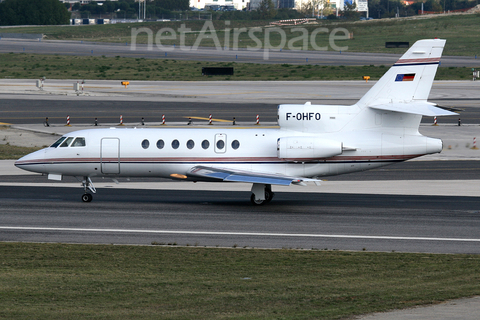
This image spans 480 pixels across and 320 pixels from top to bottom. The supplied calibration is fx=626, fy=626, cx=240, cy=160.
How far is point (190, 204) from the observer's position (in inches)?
1068

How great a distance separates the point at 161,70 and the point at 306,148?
69.1 m

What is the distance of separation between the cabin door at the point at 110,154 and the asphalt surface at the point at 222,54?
7677 centimetres

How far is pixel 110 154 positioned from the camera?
27094 millimetres

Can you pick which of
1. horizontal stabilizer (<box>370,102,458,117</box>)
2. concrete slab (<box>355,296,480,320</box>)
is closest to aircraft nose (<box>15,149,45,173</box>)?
horizontal stabilizer (<box>370,102,458,117</box>)

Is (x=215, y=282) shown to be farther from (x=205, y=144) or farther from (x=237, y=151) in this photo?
(x=205, y=144)

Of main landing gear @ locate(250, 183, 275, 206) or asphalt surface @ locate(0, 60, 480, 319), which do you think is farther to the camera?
main landing gear @ locate(250, 183, 275, 206)

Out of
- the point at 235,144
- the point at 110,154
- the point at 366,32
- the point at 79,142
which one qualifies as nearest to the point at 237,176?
the point at 235,144

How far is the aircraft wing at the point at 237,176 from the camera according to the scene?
979 inches

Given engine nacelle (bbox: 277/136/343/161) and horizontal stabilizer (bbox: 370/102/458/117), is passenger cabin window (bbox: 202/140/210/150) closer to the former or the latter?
engine nacelle (bbox: 277/136/343/161)

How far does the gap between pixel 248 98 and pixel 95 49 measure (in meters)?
66.9

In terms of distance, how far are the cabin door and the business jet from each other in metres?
0.04

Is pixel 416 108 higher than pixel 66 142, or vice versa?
pixel 416 108

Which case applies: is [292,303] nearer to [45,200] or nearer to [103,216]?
[103,216]

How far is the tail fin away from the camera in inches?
1027
